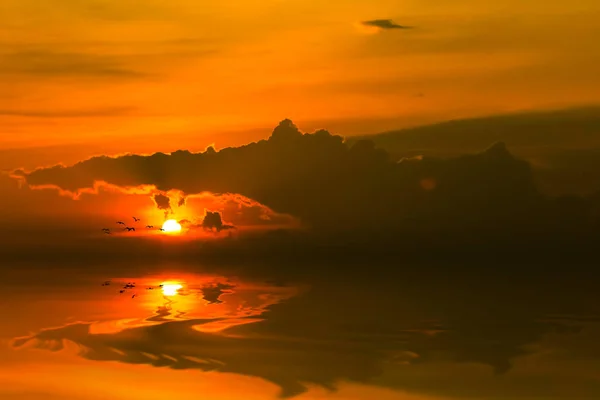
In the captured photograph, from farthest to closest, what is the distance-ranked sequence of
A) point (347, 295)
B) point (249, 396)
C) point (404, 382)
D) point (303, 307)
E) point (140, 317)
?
1. point (347, 295)
2. point (303, 307)
3. point (140, 317)
4. point (404, 382)
5. point (249, 396)

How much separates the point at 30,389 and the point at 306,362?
46.0ft

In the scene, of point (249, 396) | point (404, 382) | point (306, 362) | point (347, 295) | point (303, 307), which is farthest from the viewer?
point (347, 295)

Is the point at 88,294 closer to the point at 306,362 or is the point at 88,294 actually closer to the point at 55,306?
the point at 55,306

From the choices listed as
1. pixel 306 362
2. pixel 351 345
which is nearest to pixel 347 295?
pixel 351 345

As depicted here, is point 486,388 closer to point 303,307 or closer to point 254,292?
point 303,307

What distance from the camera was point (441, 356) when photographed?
155 ft

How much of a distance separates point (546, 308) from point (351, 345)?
40030mm

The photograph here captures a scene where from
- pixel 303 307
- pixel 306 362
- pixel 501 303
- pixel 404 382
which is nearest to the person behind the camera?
pixel 404 382

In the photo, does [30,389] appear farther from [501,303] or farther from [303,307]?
[501,303]

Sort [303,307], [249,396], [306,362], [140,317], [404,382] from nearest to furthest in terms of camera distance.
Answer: [249,396]
[404,382]
[306,362]
[140,317]
[303,307]

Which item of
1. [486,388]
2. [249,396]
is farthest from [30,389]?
[486,388]

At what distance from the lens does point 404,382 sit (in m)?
39.3

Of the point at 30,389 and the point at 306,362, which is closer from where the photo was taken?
the point at 30,389

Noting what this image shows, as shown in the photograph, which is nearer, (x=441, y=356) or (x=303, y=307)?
(x=441, y=356)
